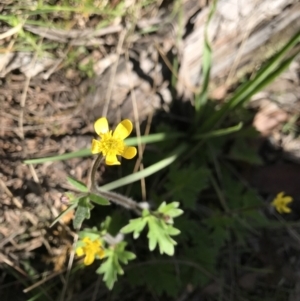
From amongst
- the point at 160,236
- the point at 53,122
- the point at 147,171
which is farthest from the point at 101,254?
the point at 53,122

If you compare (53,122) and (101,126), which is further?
(53,122)

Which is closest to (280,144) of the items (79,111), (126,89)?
(126,89)

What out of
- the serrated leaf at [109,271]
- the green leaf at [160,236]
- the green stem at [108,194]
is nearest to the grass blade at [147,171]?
the green stem at [108,194]

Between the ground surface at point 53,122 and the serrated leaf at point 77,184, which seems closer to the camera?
the serrated leaf at point 77,184

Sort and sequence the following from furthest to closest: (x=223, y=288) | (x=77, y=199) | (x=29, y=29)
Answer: (x=223, y=288), (x=29, y=29), (x=77, y=199)

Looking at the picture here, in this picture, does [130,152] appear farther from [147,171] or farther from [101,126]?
[147,171]

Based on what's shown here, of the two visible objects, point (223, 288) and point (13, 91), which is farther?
point (223, 288)

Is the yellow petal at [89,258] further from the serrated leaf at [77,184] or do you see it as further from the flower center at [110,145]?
the flower center at [110,145]

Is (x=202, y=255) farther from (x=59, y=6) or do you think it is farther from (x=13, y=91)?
(x=59, y=6)
